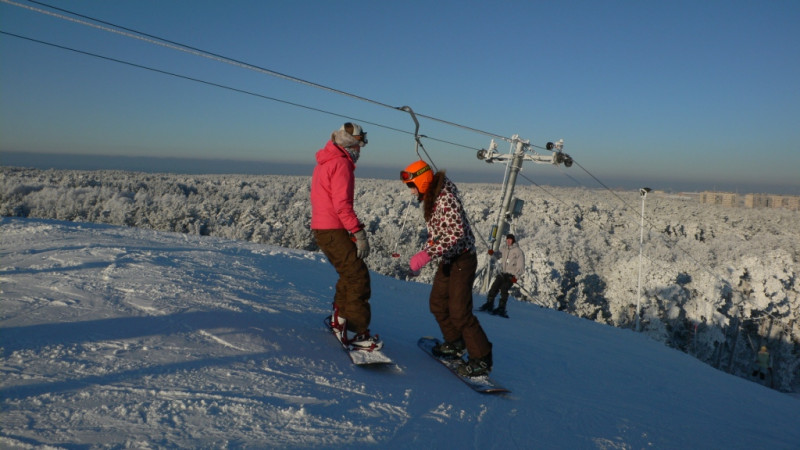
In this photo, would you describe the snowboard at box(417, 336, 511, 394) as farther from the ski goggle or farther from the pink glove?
the ski goggle

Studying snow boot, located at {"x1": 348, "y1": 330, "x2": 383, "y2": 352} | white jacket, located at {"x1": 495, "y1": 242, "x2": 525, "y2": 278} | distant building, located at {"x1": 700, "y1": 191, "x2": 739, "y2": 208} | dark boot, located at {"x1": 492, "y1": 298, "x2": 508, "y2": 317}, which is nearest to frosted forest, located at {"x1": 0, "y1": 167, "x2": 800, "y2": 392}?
white jacket, located at {"x1": 495, "y1": 242, "x2": 525, "y2": 278}

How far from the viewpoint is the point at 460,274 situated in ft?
14.1

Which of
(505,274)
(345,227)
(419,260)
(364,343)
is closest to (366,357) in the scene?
(364,343)

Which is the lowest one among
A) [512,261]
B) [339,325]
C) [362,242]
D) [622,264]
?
[339,325]

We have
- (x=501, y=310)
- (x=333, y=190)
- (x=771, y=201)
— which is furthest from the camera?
(x=771, y=201)

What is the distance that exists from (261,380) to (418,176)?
7.24 feet

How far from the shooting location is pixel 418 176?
425cm

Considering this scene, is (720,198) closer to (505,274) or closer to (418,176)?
(505,274)

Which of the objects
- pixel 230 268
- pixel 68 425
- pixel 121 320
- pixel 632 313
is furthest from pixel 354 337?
pixel 632 313

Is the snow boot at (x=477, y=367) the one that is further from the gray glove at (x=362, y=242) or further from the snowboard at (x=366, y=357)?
the gray glove at (x=362, y=242)

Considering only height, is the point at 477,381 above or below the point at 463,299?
below

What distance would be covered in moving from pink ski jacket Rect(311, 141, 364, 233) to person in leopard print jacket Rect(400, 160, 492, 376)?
57 cm

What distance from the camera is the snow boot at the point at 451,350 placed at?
4781mm

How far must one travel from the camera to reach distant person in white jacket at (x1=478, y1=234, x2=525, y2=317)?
381 inches
